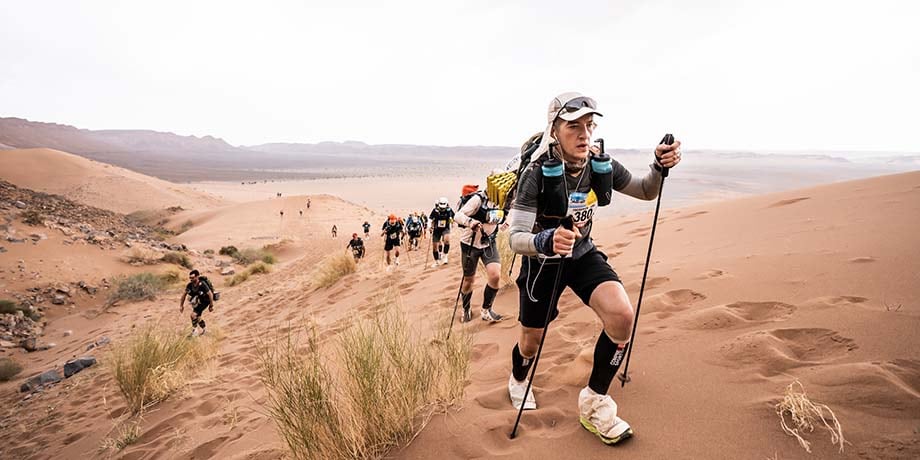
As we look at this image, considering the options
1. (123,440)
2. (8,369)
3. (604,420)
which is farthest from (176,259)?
(604,420)

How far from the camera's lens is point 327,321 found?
270 inches

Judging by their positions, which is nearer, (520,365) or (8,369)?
(520,365)

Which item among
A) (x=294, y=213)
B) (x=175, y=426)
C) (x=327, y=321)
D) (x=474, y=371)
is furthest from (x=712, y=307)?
(x=294, y=213)

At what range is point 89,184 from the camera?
48.4 metres

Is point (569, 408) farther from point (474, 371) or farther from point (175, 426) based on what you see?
point (175, 426)

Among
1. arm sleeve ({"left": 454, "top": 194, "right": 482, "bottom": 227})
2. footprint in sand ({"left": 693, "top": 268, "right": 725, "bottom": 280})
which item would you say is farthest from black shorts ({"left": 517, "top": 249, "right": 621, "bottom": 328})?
arm sleeve ({"left": 454, "top": 194, "right": 482, "bottom": 227})

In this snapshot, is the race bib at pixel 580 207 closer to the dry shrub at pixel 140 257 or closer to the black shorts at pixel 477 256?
the black shorts at pixel 477 256

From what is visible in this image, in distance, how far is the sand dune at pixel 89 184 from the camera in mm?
44122

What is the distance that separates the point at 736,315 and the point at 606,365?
1.60 metres

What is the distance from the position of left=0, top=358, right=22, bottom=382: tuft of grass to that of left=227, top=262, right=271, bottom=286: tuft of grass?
7087mm

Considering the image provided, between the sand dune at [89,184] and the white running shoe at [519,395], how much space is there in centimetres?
5000

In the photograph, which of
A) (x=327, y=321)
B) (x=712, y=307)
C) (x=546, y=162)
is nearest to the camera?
(x=546, y=162)

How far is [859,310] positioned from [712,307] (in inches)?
34.2

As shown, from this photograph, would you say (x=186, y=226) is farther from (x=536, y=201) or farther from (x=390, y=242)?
(x=536, y=201)
